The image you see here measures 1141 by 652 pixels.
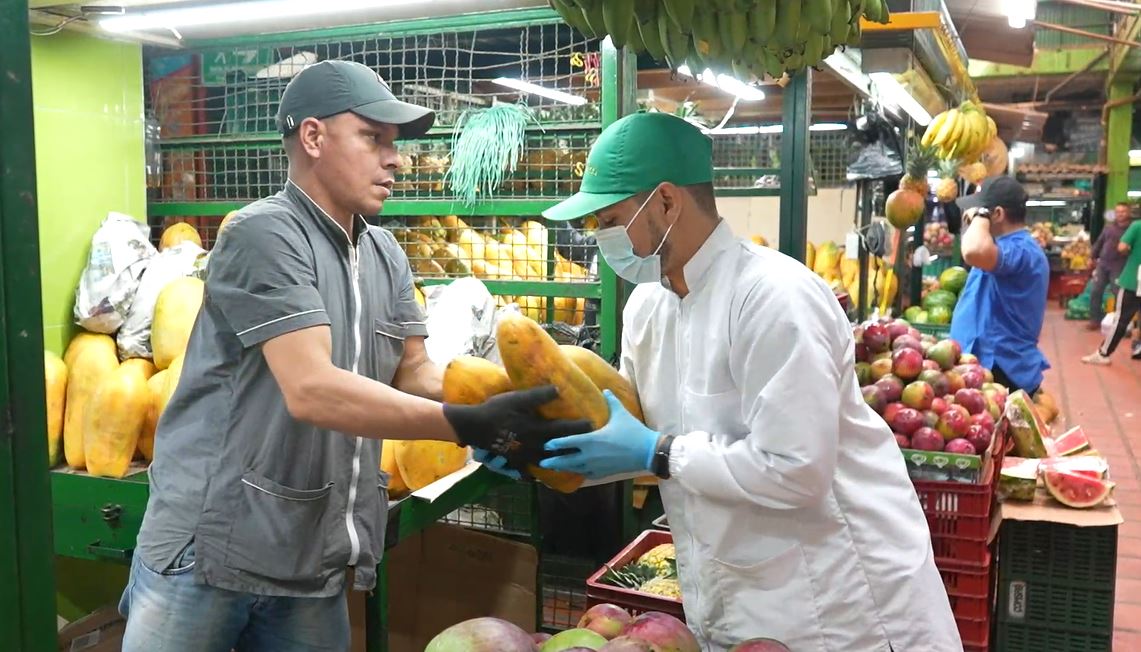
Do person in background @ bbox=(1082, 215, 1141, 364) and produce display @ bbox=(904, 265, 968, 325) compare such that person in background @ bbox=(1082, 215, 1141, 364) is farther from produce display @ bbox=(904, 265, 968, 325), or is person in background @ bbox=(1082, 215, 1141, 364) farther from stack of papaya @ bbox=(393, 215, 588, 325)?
stack of papaya @ bbox=(393, 215, 588, 325)

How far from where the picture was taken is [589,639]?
4.27 feet

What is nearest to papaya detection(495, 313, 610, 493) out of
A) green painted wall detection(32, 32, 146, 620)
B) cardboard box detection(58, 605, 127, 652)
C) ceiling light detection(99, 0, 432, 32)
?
ceiling light detection(99, 0, 432, 32)

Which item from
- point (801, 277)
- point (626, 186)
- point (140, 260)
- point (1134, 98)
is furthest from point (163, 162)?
point (1134, 98)

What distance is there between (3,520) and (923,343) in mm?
3565

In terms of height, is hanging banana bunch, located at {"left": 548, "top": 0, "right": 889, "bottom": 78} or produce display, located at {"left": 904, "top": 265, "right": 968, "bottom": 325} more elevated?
hanging banana bunch, located at {"left": 548, "top": 0, "right": 889, "bottom": 78}

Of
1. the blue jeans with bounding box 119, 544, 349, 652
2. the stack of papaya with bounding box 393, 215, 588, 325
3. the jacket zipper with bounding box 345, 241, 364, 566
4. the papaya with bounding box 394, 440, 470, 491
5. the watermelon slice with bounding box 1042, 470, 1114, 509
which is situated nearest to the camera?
the blue jeans with bounding box 119, 544, 349, 652

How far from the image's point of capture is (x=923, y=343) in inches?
157

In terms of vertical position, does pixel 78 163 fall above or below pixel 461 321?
above

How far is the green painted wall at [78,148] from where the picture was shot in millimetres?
3498

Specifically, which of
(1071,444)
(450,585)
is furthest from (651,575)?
(1071,444)

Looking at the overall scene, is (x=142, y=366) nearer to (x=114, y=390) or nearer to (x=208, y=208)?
(x=114, y=390)

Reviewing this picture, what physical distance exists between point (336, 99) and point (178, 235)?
2.27 metres

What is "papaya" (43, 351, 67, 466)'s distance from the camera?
9.82ft

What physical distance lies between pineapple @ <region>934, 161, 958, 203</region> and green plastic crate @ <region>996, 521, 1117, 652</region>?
4.49m
